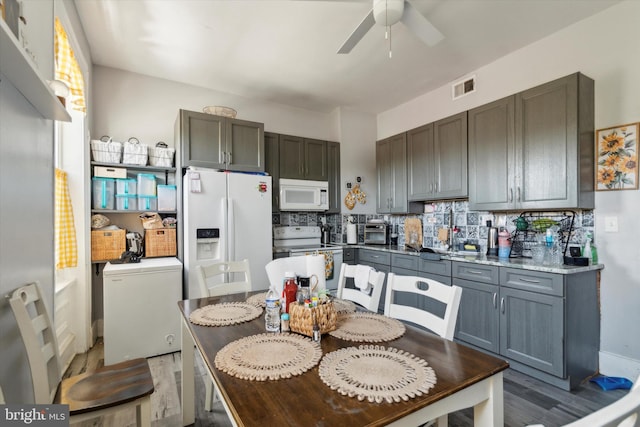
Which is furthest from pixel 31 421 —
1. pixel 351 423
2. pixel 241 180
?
pixel 241 180

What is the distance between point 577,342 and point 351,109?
12.0ft

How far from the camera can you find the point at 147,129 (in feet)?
11.1

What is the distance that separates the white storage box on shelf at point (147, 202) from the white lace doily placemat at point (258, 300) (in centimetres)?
202

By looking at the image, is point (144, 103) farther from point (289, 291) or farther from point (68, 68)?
point (289, 291)

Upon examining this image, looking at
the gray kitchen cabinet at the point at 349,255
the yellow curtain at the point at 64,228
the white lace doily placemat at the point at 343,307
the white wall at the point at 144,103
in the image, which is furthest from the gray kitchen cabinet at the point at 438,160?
the yellow curtain at the point at 64,228

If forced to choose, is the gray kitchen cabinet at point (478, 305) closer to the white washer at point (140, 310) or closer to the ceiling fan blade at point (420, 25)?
the ceiling fan blade at point (420, 25)

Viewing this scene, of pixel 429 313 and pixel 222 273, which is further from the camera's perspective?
pixel 222 273

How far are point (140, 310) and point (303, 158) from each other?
253 cm

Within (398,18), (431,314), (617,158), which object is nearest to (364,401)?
(431,314)

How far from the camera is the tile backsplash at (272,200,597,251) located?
2486 millimetres

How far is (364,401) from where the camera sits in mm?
779

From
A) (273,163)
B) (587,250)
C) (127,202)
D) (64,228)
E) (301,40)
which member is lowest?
(587,250)

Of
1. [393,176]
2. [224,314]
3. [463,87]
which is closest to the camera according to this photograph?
[224,314]

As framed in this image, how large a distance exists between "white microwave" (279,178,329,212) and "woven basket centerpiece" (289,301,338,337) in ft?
8.65
